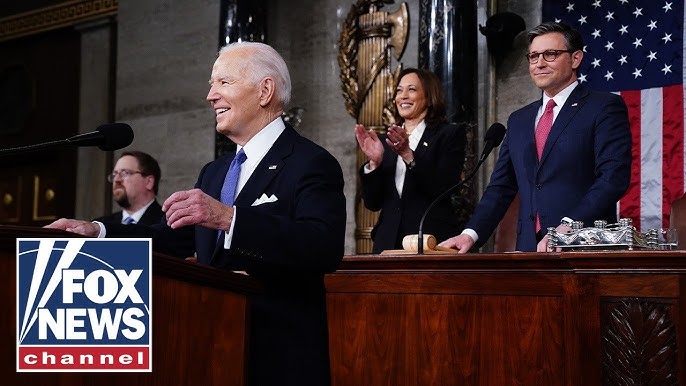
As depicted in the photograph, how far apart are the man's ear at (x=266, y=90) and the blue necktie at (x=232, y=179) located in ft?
0.44

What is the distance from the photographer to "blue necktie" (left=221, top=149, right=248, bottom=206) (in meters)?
2.23

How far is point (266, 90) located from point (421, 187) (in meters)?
1.84

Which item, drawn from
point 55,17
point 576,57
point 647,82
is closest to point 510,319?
point 576,57

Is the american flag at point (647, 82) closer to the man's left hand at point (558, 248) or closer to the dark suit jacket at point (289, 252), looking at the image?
the man's left hand at point (558, 248)

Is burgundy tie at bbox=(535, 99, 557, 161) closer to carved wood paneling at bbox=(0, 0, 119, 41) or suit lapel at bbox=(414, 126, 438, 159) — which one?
suit lapel at bbox=(414, 126, 438, 159)

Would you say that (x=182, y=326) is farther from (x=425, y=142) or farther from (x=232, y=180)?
(x=425, y=142)

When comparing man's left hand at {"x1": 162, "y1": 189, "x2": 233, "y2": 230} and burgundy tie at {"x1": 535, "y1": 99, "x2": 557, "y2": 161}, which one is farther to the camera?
burgundy tie at {"x1": 535, "y1": 99, "x2": 557, "y2": 161}

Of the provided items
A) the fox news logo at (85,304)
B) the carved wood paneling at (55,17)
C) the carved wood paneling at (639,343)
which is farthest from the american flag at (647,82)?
the carved wood paneling at (55,17)

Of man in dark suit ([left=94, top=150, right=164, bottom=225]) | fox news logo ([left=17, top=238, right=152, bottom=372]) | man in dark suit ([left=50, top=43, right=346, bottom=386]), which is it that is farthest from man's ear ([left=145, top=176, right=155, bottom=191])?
fox news logo ([left=17, top=238, right=152, bottom=372])

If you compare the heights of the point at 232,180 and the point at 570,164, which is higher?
the point at 570,164

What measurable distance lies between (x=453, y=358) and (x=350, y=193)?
4.08 metres

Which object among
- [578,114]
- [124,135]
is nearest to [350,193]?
[578,114]

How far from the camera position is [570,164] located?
11.6ft

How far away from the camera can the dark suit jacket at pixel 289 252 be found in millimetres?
1906
